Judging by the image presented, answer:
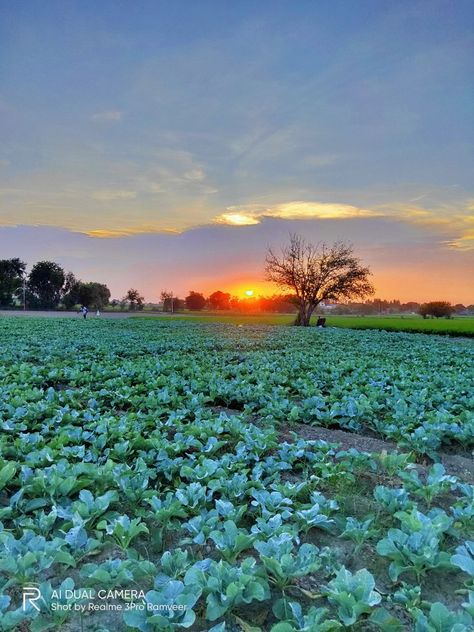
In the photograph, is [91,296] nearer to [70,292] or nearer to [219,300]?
[70,292]

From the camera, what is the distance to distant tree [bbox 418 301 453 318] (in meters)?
62.3

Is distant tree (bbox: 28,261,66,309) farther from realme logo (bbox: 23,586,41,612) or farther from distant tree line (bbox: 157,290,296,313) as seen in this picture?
realme logo (bbox: 23,586,41,612)

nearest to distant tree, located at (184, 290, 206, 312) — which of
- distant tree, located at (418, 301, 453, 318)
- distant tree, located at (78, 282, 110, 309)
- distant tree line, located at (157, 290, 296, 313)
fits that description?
distant tree line, located at (157, 290, 296, 313)

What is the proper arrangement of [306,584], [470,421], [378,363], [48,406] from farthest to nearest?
[378,363], [48,406], [470,421], [306,584]

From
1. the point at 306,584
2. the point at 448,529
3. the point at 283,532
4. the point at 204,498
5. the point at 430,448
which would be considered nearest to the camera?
the point at 306,584

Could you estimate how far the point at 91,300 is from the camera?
3588 inches

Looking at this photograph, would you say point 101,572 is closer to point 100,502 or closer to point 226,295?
point 100,502

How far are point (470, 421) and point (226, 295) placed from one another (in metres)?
86.4

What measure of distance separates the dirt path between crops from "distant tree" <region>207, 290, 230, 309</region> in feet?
279

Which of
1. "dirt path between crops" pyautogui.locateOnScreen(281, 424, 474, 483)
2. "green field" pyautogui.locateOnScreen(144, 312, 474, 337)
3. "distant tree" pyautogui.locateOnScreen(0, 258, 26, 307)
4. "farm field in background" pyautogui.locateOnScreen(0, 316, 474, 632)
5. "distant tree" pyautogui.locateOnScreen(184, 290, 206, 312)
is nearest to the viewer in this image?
"farm field in background" pyautogui.locateOnScreen(0, 316, 474, 632)

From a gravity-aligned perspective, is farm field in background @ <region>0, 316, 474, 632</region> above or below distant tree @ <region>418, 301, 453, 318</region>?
below

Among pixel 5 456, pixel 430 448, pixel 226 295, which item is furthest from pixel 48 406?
pixel 226 295

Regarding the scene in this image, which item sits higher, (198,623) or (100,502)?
(100,502)

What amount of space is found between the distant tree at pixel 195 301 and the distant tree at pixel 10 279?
34.3 meters
